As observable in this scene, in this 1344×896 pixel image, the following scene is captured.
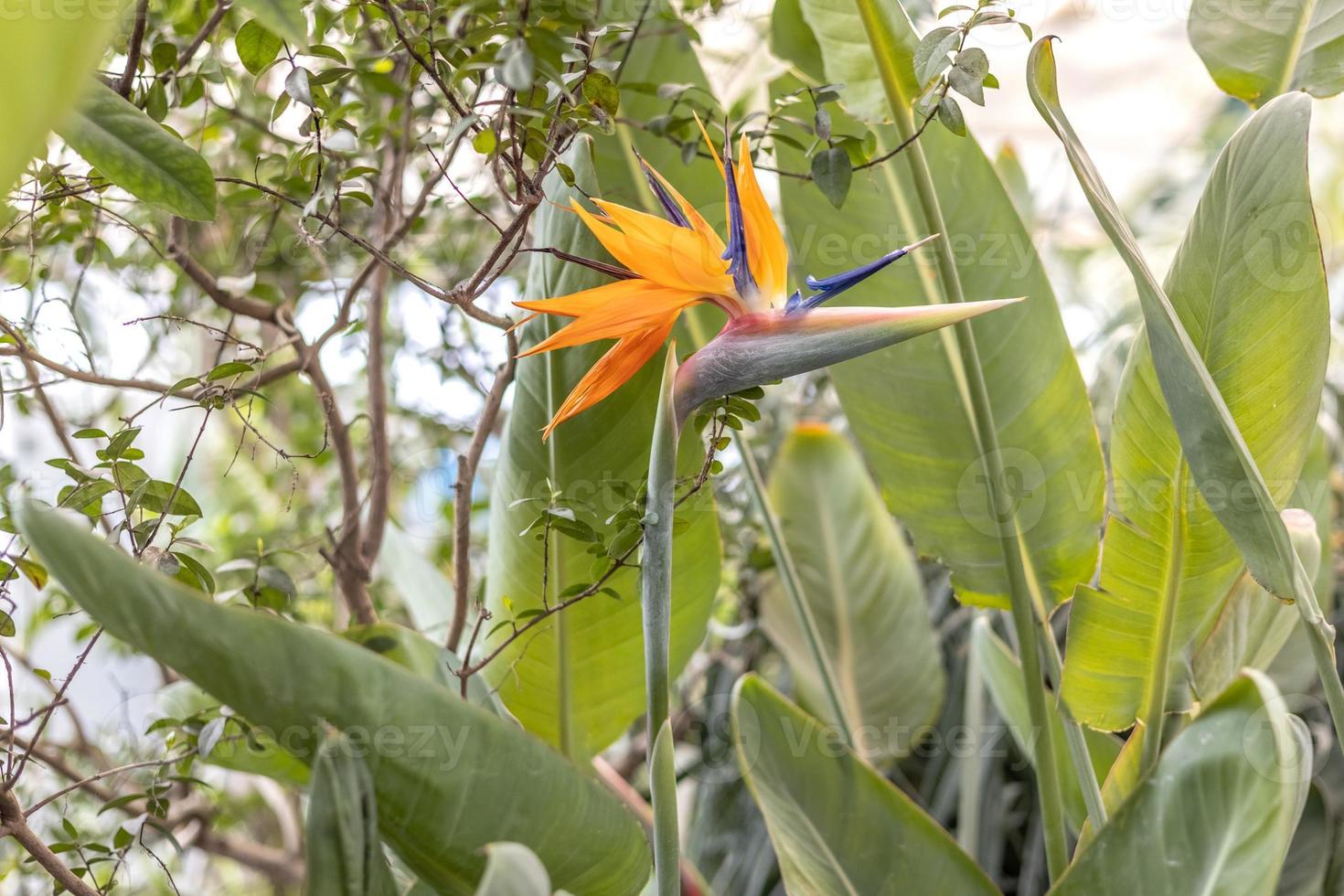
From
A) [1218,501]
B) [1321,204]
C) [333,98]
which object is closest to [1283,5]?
[1218,501]

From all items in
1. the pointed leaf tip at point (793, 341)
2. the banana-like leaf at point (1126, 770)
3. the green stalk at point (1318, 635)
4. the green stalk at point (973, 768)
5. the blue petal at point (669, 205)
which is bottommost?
the green stalk at point (973, 768)

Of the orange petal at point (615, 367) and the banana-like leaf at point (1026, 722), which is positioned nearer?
the orange petal at point (615, 367)

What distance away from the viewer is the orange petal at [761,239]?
1.27 ft

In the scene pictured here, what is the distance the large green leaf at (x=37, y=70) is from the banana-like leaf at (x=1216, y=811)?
466 mm

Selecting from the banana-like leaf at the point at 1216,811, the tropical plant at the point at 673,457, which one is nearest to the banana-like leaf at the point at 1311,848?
the tropical plant at the point at 673,457

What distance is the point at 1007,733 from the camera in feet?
3.71

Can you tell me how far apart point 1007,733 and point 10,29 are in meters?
1.16

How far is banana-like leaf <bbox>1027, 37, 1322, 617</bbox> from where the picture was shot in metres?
0.41

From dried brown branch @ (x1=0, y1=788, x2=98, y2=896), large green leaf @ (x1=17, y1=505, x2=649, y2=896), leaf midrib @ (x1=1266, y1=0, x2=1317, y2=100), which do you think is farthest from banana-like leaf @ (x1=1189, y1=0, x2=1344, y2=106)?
dried brown branch @ (x1=0, y1=788, x2=98, y2=896)

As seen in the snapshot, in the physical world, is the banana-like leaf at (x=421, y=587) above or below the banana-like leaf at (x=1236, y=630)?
above

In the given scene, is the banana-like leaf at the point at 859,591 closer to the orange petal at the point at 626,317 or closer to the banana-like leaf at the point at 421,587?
the banana-like leaf at the point at 421,587

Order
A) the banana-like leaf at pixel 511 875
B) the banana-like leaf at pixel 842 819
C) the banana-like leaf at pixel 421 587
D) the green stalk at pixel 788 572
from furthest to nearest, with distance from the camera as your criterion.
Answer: the banana-like leaf at pixel 421 587, the green stalk at pixel 788 572, the banana-like leaf at pixel 842 819, the banana-like leaf at pixel 511 875

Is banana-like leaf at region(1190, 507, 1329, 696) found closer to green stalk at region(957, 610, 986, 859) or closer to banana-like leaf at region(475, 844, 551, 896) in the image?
green stalk at region(957, 610, 986, 859)

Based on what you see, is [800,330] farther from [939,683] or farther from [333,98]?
[939,683]
